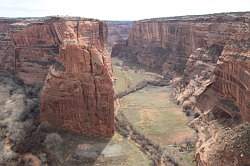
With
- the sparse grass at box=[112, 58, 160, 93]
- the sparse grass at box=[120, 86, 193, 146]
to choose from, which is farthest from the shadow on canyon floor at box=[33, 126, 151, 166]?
the sparse grass at box=[112, 58, 160, 93]

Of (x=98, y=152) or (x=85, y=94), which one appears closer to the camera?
(x=98, y=152)

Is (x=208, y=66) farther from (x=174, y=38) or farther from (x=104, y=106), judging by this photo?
(x=174, y=38)

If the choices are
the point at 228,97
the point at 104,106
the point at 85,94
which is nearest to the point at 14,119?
the point at 85,94

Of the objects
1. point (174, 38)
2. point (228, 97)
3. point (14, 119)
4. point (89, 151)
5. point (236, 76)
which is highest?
point (236, 76)

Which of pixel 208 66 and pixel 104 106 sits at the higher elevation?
pixel 104 106

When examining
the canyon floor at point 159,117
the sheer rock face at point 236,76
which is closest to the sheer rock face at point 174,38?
the canyon floor at point 159,117

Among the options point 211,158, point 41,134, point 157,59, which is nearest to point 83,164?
point 41,134

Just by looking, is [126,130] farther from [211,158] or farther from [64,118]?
[211,158]
